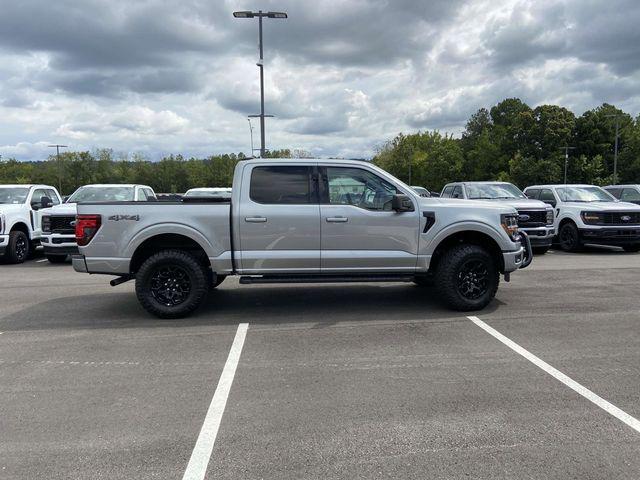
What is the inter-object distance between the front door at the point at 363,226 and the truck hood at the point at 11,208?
30.7ft

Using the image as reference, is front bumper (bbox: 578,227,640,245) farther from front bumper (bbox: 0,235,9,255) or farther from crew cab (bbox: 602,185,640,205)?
front bumper (bbox: 0,235,9,255)

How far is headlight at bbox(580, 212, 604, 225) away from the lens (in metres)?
13.3

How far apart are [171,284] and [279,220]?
1.64m

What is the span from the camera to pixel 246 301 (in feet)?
25.3

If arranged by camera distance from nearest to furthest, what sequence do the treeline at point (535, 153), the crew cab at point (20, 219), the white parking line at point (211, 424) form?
the white parking line at point (211, 424)
the crew cab at point (20, 219)
the treeline at point (535, 153)

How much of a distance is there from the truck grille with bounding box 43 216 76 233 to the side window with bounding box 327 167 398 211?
7433 millimetres

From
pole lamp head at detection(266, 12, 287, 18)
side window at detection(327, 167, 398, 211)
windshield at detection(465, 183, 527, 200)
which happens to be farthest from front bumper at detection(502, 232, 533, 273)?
pole lamp head at detection(266, 12, 287, 18)

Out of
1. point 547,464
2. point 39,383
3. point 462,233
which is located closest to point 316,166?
point 462,233

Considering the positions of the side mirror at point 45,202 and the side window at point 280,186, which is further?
the side mirror at point 45,202

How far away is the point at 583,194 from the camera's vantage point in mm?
14727

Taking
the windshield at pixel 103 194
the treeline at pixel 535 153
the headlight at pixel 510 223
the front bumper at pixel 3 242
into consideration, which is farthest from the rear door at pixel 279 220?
the treeline at pixel 535 153

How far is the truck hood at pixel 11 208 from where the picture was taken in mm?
12242

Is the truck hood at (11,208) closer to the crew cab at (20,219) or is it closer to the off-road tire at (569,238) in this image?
the crew cab at (20,219)

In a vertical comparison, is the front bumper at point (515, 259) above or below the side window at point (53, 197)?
below
